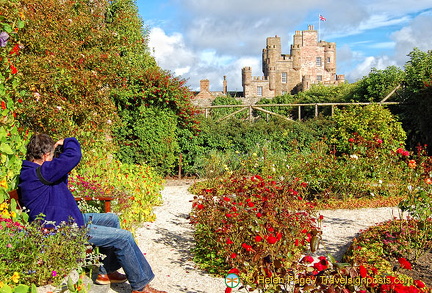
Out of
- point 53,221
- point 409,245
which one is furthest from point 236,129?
point 53,221

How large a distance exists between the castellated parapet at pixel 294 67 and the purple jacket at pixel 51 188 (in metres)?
46.3

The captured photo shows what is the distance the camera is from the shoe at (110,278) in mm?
3652

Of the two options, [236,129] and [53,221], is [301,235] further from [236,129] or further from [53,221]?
[236,129]

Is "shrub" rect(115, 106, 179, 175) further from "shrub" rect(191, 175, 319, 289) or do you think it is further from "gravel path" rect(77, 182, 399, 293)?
"shrub" rect(191, 175, 319, 289)

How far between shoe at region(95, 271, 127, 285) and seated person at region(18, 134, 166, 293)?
0.65 feet

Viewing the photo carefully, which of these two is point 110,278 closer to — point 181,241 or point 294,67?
point 181,241

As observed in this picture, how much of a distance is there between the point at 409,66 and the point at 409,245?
433 inches

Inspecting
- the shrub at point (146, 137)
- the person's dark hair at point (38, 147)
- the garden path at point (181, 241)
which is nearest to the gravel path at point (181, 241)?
the garden path at point (181, 241)

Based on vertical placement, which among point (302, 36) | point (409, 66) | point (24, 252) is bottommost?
point (24, 252)

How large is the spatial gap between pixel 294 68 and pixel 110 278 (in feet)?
188

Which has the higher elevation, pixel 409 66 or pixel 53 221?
pixel 409 66

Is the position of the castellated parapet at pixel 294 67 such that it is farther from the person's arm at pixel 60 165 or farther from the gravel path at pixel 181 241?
the person's arm at pixel 60 165

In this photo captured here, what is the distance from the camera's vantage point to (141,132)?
10289mm

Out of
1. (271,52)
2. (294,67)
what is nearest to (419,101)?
(271,52)
